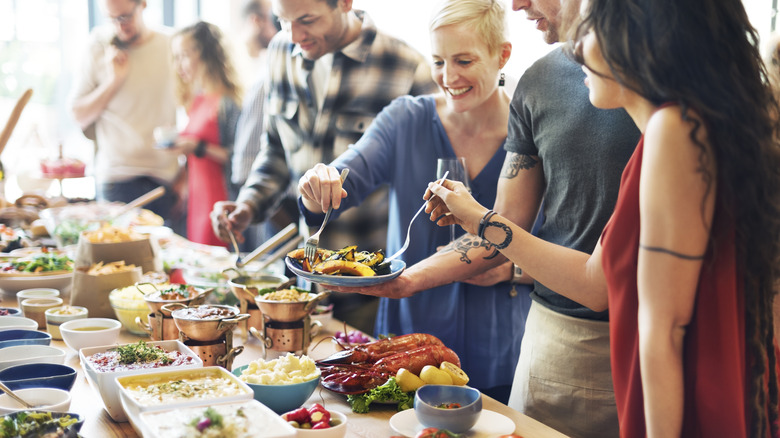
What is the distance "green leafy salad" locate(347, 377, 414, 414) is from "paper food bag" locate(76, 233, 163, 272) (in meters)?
1.30

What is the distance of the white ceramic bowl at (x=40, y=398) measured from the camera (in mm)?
1572

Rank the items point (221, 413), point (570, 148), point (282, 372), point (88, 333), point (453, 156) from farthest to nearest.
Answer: point (453, 156) < point (88, 333) < point (570, 148) < point (282, 372) < point (221, 413)

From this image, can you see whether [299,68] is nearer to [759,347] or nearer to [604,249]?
[604,249]

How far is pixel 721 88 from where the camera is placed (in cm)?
130

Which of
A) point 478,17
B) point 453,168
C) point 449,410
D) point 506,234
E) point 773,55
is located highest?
point 478,17

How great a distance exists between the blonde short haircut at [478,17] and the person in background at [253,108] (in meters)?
2.47

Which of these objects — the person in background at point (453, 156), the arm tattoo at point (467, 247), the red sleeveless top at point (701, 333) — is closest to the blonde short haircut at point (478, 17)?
the person in background at point (453, 156)

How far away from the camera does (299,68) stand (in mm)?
3434

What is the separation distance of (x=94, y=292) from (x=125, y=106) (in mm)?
3715

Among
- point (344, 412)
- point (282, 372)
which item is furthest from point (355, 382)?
point (282, 372)

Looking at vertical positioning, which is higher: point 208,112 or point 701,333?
point 208,112

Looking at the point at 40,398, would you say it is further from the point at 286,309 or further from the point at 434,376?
the point at 434,376

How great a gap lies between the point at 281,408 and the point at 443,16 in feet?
4.58

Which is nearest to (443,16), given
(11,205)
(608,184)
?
(608,184)
